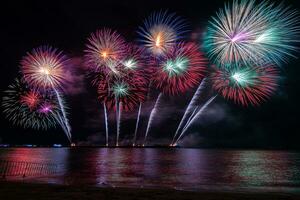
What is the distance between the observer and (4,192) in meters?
24.0

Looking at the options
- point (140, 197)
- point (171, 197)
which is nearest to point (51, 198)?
point (140, 197)

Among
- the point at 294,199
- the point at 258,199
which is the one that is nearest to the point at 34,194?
the point at 258,199

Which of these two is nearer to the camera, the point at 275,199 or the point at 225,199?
the point at 225,199

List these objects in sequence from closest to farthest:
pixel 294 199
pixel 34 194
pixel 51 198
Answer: pixel 51 198 < pixel 34 194 < pixel 294 199

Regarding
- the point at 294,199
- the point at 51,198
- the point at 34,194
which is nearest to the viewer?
the point at 51,198

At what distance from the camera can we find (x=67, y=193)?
81.6 ft

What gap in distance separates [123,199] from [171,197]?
3.46 meters

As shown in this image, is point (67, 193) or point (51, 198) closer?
point (51, 198)

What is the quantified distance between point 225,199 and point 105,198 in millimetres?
7525

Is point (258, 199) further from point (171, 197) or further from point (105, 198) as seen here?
point (105, 198)

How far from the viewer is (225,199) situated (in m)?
24.8

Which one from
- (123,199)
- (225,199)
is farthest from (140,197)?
(225,199)

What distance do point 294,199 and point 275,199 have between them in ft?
4.25

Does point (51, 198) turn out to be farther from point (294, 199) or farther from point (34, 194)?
point (294, 199)
